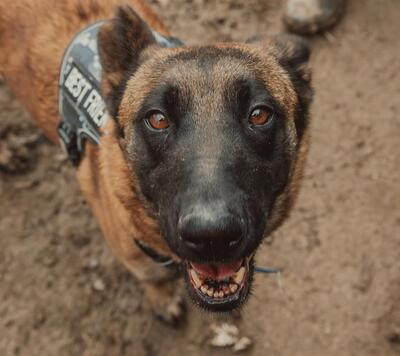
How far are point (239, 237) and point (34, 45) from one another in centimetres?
222

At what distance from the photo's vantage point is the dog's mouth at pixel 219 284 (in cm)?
282

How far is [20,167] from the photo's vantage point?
4.78 metres

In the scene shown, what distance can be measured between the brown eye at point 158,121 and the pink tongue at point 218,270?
74cm

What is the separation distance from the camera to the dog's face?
2438mm

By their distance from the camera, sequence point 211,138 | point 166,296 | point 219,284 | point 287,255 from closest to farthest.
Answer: point 211,138
point 219,284
point 166,296
point 287,255

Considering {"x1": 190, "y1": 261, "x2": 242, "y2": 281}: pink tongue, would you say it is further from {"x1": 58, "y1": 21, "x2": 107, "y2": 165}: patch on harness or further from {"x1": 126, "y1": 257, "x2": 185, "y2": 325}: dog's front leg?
{"x1": 58, "y1": 21, "x2": 107, "y2": 165}: patch on harness

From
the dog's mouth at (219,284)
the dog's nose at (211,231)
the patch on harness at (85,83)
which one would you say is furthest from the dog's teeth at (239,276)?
the patch on harness at (85,83)

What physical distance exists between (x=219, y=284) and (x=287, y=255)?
1639mm

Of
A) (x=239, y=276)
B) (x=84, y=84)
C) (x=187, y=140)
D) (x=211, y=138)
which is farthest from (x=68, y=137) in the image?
(x=239, y=276)

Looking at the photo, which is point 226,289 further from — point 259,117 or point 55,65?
point 55,65

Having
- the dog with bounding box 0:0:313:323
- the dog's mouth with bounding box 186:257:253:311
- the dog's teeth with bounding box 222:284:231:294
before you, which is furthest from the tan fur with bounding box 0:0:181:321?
the dog's teeth with bounding box 222:284:231:294

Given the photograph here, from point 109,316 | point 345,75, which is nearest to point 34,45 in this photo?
point 109,316

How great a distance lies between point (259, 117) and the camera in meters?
2.74

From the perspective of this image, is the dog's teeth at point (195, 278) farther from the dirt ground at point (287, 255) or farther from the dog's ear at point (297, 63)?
the dirt ground at point (287, 255)
